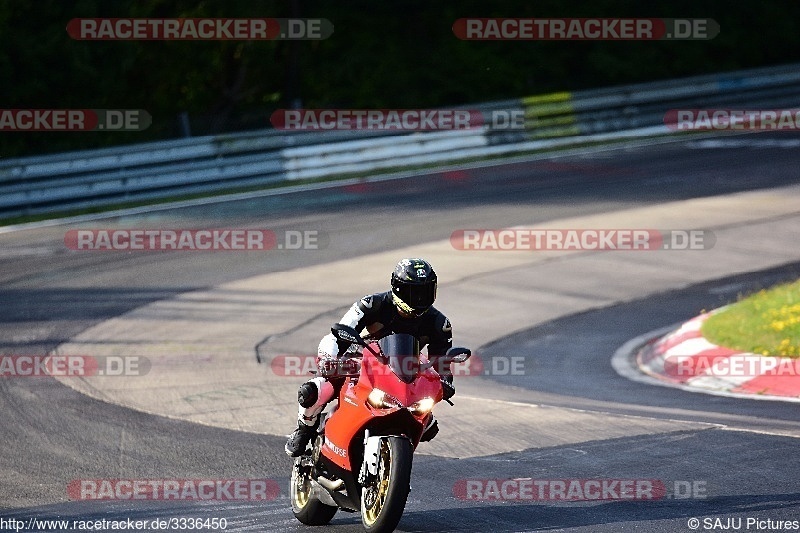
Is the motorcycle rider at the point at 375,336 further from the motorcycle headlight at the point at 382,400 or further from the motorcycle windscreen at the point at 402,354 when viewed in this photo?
the motorcycle headlight at the point at 382,400

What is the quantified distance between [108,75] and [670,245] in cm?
1139

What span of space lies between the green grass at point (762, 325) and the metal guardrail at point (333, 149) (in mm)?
10608

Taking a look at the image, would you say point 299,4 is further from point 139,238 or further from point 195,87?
point 139,238

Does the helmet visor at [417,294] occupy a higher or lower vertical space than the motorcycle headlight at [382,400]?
higher

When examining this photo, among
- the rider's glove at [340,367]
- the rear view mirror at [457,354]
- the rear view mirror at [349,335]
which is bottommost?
Answer: the rider's glove at [340,367]

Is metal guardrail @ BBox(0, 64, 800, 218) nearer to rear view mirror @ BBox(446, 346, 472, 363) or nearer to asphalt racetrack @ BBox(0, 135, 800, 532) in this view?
asphalt racetrack @ BBox(0, 135, 800, 532)

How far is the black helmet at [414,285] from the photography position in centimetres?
714

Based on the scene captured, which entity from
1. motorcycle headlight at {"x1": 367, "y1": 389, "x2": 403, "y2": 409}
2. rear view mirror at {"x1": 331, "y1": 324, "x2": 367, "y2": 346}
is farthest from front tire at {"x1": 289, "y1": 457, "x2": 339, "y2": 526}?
rear view mirror at {"x1": 331, "y1": 324, "x2": 367, "y2": 346}

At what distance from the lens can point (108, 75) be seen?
24.1m

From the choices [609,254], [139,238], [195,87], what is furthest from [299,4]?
[609,254]

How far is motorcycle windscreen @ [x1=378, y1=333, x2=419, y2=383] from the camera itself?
22.9 feet

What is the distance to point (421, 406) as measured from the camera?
6.96m

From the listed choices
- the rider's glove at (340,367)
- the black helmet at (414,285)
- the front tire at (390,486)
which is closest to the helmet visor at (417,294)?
the black helmet at (414,285)

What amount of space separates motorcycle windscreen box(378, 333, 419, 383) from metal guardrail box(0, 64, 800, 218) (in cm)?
1492
